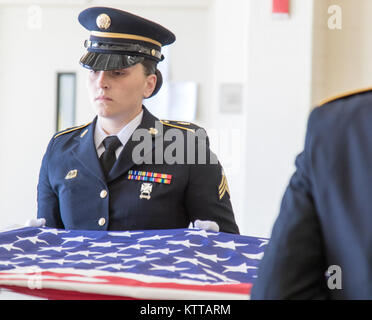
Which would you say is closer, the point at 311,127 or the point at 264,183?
the point at 311,127

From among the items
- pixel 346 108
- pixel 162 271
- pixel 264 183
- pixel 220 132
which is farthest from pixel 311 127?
pixel 220 132

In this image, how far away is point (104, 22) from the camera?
1632 mm

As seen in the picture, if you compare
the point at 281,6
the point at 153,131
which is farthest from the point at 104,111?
the point at 281,6

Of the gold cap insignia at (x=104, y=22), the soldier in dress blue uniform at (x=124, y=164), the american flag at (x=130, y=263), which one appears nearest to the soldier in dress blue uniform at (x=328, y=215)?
the american flag at (x=130, y=263)

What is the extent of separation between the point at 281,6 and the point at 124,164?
1.33 m

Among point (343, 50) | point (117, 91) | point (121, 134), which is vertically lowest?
point (121, 134)

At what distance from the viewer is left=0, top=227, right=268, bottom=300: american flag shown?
2.89 ft

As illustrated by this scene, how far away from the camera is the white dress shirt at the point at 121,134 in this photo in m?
1.57

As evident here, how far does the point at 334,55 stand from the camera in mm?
2615

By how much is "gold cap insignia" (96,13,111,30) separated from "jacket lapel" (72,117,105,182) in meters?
0.26

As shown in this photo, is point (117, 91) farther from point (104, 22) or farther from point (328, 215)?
point (328, 215)

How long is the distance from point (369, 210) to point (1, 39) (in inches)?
126

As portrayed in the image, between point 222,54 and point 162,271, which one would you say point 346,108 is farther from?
point 222,54

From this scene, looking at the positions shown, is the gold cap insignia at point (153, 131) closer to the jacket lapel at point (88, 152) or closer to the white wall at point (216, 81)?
the jacket lapel at point (88, 152)
